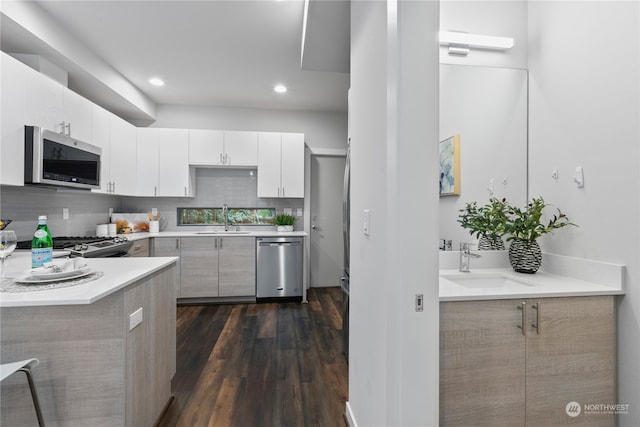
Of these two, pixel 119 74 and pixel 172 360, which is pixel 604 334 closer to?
pixel 172 360

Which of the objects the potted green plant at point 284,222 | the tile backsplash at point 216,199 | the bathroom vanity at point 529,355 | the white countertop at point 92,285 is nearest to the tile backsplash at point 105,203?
the tile backsplash at point 216,199

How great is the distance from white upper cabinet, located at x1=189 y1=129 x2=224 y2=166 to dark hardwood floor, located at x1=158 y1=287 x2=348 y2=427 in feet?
6.45

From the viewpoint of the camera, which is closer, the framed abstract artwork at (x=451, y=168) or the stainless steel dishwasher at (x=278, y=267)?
the framed abstract artwork at (x=451, y=168)

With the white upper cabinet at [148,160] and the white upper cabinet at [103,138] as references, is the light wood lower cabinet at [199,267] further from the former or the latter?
the white upper cabinet at [103,138]

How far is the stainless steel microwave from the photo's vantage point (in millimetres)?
2137

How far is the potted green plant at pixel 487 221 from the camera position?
187 centimetres

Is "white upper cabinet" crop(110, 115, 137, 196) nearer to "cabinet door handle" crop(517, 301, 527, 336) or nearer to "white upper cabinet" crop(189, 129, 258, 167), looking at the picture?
"white upper cabinet" crop(189, 129, 258, 167)

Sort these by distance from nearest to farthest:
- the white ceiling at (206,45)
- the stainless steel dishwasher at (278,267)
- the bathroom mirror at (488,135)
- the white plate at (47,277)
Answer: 1. the white plate at (47,277)
2. the bathroom mirror at (488,135)
3. the white ceiling at (206,45)
4. the stainless steel dishwasher at (278,267)

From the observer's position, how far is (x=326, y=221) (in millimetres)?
4719

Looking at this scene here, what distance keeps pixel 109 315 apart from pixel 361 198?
49.4 inches

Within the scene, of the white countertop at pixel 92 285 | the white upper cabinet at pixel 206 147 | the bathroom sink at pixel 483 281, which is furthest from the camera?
the white upper cabinet at pixel 206 147

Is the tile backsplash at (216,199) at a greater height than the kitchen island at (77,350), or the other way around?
the tile backsplash at (216,199)

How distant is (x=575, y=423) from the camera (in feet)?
4.52

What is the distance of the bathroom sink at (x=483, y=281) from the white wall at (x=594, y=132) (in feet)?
1.36
